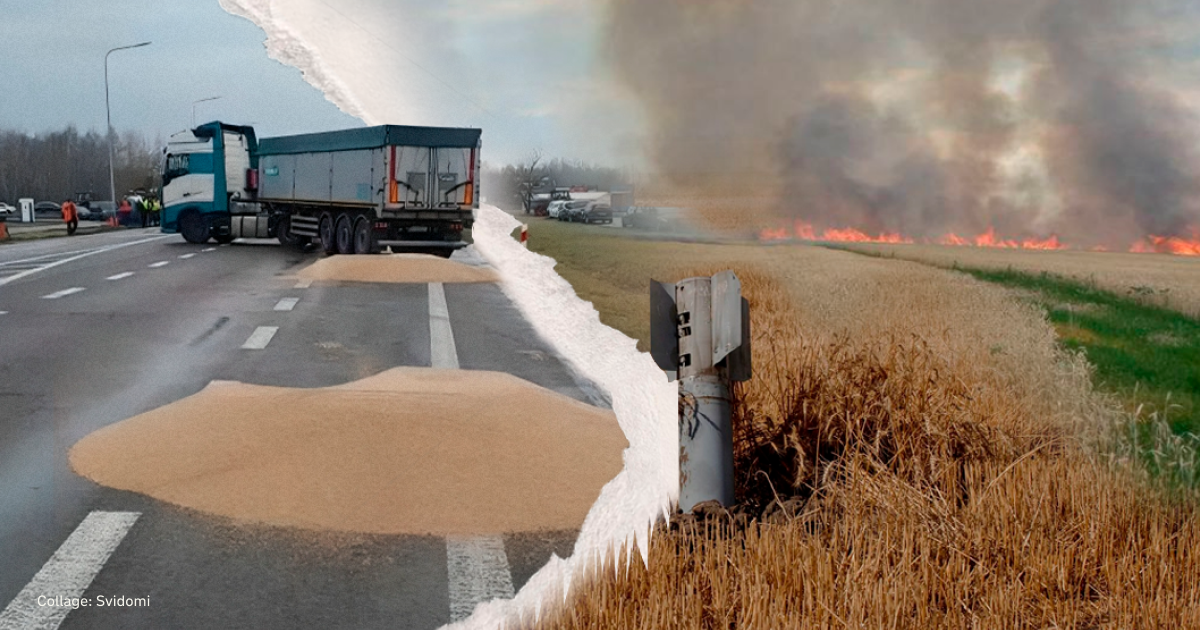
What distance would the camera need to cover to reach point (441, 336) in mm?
15430

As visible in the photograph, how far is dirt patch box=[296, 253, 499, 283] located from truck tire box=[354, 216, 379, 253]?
43cm

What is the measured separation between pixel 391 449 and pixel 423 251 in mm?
22064

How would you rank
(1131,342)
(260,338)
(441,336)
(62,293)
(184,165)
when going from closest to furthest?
(1131,342) → (260,338) → (441,336) → (62,293) → (184,165)

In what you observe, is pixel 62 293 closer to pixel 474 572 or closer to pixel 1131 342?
pixel 1131 342

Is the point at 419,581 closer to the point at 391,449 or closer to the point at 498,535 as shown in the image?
the point at 498,535

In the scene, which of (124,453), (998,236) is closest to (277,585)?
(124,453)

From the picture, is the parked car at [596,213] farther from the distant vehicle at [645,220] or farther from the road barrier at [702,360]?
the road barrier at [702,360]

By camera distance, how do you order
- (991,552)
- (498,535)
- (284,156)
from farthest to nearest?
(284,156), (498,535), (991,552)

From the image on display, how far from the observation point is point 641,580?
4805 mm

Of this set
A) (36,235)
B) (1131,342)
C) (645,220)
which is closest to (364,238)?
(645,220)

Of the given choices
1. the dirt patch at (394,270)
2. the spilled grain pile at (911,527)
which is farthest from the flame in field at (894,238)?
the spilled grain pile at (911,527)

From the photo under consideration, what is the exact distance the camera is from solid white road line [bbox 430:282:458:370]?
43.0 feet

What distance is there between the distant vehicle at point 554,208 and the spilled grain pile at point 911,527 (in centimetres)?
3556

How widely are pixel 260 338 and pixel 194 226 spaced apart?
2394 centimetres
